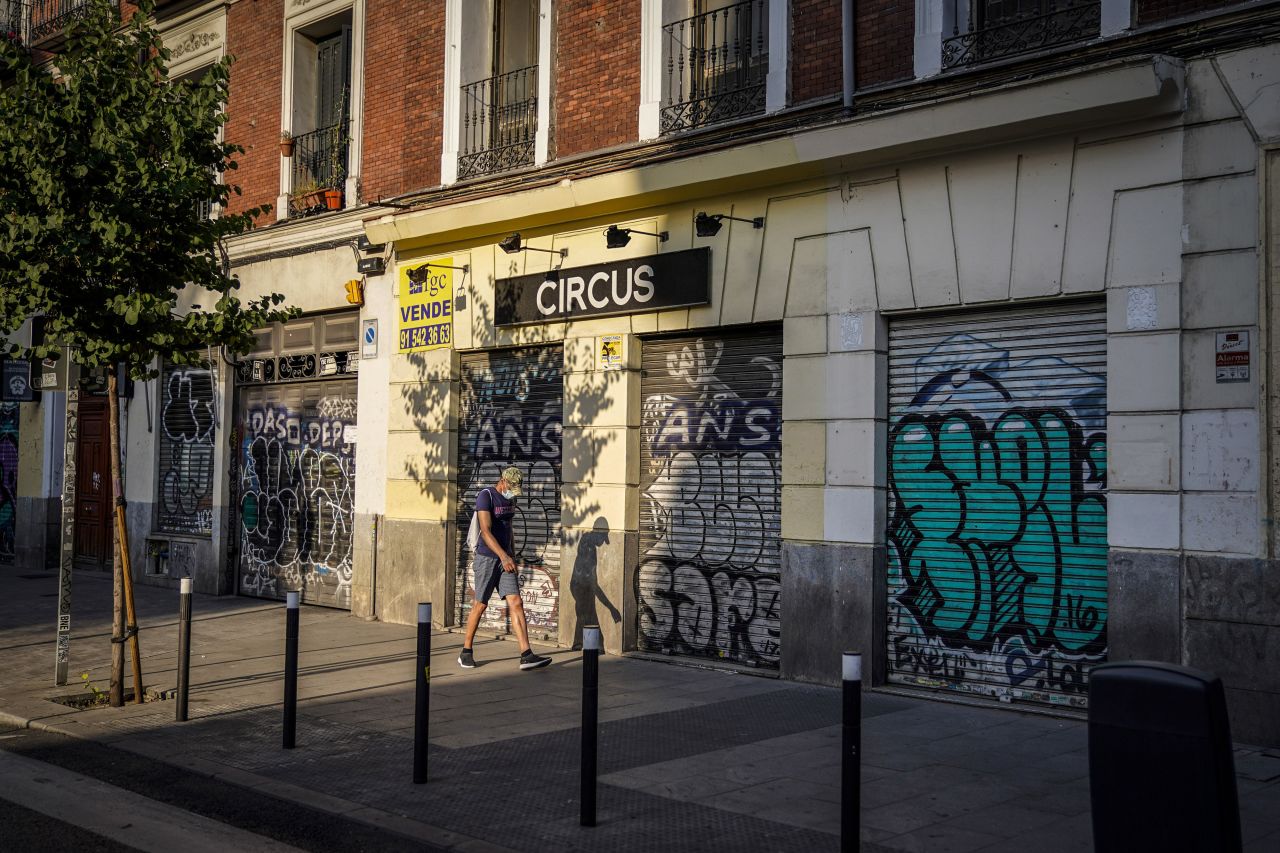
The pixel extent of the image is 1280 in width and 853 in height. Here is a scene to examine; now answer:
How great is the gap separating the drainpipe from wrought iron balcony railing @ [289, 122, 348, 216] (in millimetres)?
7995

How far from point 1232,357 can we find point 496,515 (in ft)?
20.6

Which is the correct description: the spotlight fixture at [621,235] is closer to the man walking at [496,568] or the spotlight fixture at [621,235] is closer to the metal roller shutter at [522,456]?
the metal roller shutter at [522,456]

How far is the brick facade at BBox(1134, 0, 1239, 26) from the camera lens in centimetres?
859

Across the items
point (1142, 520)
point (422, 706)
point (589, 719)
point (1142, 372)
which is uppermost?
point (1142, 372)

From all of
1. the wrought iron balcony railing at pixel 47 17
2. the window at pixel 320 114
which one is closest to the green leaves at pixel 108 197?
the window at pixel 320 114

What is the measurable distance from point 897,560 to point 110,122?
7241mm

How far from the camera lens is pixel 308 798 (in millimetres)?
6863

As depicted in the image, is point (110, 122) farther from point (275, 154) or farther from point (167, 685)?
point (275, 154)

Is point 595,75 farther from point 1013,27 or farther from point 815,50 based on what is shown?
point 1013,27

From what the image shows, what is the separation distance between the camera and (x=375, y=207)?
15.2 meters

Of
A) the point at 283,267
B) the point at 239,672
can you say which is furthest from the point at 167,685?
the point at 283,267

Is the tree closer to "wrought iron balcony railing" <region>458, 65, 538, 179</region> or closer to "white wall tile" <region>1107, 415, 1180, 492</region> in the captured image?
"wrought iron balcony railing" <region>458, 65, 538, 179</region>

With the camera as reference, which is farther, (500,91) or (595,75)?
(500,91)

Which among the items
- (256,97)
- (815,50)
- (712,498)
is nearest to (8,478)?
(256,97)
